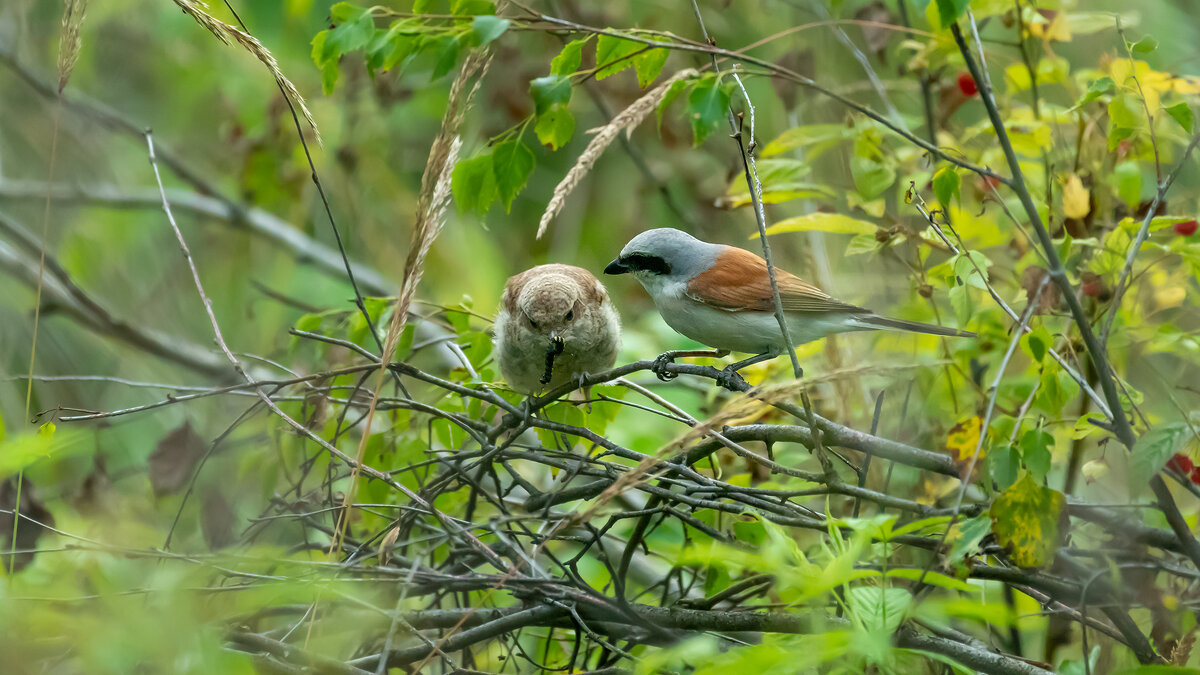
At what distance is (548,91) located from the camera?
7.26 ft

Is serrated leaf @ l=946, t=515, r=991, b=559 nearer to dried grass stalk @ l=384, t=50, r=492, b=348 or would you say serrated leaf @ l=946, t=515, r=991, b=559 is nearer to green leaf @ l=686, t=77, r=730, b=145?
green leaf @ l=686, t=77, r=730, b=145

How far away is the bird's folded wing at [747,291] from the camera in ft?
11.3

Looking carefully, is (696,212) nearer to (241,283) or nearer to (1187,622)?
(241,283)

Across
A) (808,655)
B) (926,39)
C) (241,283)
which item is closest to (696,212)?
(926,39)

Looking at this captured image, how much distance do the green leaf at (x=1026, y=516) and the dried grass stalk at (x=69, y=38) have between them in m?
2.55

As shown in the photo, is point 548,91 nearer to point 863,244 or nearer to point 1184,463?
point 863,244

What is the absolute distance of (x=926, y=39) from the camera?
389 cm

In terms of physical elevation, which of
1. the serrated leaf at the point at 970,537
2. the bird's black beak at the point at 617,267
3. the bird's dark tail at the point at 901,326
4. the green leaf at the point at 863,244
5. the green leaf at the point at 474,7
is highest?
A: the green leaf at the point at 474,7

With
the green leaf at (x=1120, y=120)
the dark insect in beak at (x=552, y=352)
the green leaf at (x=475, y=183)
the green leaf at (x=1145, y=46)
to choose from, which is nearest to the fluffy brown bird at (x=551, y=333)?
the dark insect in beak at (x=552, y=352)

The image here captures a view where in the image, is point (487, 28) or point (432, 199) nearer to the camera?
point (487, 28)

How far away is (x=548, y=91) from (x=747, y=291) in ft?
4.96

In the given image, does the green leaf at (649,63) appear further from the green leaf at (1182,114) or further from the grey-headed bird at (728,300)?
the green leaf at (1182,114)

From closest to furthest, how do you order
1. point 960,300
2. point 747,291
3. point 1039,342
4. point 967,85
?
point 1039,342 → point 960,300 → point 747,291 → point 967,85

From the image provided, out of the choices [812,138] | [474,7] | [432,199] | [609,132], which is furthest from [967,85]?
[432,199]
